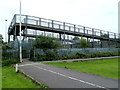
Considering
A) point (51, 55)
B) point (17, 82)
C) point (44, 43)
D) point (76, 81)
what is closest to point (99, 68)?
point (76, 81)

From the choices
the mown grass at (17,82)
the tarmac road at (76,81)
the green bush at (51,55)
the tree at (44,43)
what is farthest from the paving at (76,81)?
the tree at (44,43)

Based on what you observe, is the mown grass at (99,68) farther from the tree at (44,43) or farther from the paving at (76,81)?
the tree at (44,43)

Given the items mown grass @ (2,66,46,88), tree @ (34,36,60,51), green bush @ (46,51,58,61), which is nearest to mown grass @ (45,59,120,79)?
mown grass @ (2,66,46,88)

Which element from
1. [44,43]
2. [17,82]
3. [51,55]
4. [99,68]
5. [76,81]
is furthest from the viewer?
[51,55]

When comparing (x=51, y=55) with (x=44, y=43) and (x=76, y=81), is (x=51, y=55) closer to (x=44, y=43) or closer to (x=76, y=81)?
(x=44, y=43)

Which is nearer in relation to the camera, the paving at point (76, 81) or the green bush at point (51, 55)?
the paving at point (76, 81)

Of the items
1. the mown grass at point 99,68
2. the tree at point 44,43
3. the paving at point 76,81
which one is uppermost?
the tree at point 44,43

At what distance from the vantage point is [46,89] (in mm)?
7363

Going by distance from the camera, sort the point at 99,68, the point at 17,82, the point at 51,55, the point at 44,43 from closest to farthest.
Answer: the point at 17,82
the point at 99,68
the point at 44,43
the point at 51,55

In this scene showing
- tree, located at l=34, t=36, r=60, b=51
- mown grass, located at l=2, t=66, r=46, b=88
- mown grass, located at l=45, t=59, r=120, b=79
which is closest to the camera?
mown grass, located at l=2, t=66, r=46, b=88

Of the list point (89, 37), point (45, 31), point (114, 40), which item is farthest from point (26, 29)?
point (114, 40)

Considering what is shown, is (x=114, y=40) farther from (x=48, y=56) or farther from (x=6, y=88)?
(x=6, y=88)

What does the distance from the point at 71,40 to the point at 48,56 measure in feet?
49.1

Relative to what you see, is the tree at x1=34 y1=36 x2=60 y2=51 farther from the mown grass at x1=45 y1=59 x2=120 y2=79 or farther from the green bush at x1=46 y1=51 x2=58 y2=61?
the mown grass at x1=45 y1=59 x2=120 y2=79
